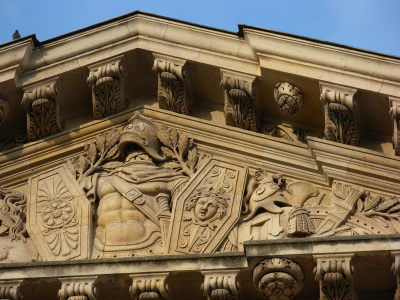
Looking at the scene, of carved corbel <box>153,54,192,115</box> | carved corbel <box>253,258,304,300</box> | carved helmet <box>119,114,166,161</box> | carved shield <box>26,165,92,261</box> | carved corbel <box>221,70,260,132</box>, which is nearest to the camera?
carved corbel <box>253,258,304,300</box>

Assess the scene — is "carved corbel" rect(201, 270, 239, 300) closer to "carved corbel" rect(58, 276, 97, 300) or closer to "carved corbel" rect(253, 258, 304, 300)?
"carved corbel" rect(253, 258, 304, 300)

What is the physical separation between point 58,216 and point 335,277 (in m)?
3.29

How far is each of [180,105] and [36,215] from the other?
6.96 ft

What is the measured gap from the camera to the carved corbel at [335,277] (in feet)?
50.7

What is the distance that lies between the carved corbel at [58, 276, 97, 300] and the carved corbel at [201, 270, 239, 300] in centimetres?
114

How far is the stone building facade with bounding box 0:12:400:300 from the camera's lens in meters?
15.8

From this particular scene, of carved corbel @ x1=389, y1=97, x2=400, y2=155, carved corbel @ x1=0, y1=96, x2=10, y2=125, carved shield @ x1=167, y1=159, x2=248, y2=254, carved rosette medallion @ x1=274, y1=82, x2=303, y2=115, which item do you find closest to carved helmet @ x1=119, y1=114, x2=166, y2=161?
carved shield @ x1=167, y1=159, x2=248, y2=254

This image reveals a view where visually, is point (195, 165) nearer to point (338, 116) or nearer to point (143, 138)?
point (143, 138)

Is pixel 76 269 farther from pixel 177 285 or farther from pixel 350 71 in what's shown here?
pixel 350 71

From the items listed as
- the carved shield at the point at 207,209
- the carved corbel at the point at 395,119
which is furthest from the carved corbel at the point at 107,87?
the carved corbel at the point at 395,119

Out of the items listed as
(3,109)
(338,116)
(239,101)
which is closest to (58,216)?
(3,109)

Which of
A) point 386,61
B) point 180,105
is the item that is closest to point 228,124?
point 180,105

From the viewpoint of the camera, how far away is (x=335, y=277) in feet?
50.7

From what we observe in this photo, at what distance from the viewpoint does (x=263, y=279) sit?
51.2 feet
